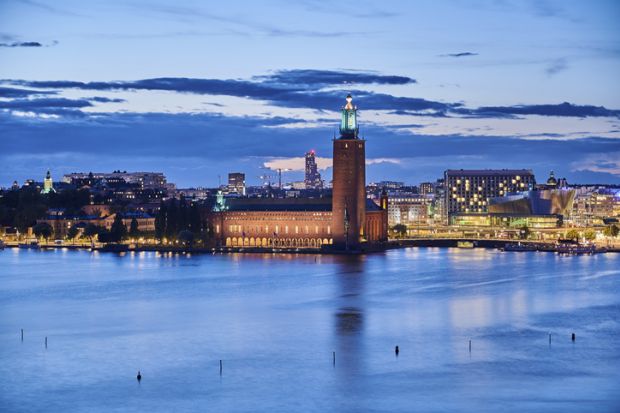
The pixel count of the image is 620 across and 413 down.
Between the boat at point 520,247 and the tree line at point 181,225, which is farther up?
the tree line at point 181,225

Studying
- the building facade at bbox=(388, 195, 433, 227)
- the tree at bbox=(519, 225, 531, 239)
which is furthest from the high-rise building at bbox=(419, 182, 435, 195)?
the tree at bbox=(519, 225, 531, 239)

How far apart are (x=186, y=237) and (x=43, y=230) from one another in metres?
9.83

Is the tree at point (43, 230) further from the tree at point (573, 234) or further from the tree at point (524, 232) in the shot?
the tree at point (573, 234)

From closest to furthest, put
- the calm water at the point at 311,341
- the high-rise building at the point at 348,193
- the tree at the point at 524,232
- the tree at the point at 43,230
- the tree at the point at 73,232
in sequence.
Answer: the calm water at the point at 311,341
the high-rise building at the point at 348,193
the tree at the point at 43,230
the tree at the point at 73,232
the tree at the point at 524,232

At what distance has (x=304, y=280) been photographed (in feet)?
100

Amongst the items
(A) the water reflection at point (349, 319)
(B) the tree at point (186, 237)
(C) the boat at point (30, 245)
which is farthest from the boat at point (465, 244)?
(C) the boat at point (30, 245)

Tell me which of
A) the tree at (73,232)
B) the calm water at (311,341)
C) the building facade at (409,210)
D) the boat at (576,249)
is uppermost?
the building facade at (409,210)

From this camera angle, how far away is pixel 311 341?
1908 centimetres

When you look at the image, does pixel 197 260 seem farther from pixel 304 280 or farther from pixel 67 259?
pixel 304 280

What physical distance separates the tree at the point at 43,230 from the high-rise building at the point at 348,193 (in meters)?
15.2

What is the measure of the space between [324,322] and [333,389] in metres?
6.23

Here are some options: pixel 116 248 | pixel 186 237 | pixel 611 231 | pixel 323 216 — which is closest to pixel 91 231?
pixel 116 248

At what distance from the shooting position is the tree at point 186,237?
148 ft

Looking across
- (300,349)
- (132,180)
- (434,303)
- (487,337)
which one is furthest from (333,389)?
(132,180)
